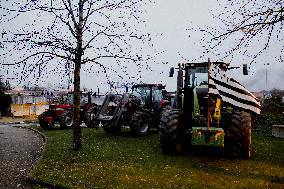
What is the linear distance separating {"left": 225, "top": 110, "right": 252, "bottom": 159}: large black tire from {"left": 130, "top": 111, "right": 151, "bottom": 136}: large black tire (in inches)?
230

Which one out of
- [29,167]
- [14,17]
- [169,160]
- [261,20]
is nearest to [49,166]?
[29,167]

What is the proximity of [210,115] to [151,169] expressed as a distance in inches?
122

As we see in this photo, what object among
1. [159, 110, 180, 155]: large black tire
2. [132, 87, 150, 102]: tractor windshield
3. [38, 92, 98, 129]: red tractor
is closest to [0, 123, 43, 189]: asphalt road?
[159, 110, 180, 155]: large black tire

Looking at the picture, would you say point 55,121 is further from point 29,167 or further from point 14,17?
point 29,167

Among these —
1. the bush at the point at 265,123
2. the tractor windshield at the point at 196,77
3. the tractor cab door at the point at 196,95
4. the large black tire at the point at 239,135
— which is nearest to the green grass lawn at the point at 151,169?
the large black tire at the point at 239,135

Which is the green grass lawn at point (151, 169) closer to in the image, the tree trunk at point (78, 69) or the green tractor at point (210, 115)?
the tree trunk at point (78, 69)

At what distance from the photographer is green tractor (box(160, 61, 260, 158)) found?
10539mm

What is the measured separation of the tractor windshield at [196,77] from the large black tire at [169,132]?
1.63 m

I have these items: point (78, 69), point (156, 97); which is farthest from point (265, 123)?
point (78, 69)

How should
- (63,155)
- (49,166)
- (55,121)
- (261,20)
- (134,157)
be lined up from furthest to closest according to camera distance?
(55,121), (63,155), (134,157), (49,166), (261,20)

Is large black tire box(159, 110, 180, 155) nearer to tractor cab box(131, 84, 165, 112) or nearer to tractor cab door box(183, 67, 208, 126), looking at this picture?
tractor cab door box(183, 67, 208, 126)

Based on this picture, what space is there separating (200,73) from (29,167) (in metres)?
6.17

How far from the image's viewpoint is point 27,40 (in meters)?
12.7

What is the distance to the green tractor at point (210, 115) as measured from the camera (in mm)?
10539
